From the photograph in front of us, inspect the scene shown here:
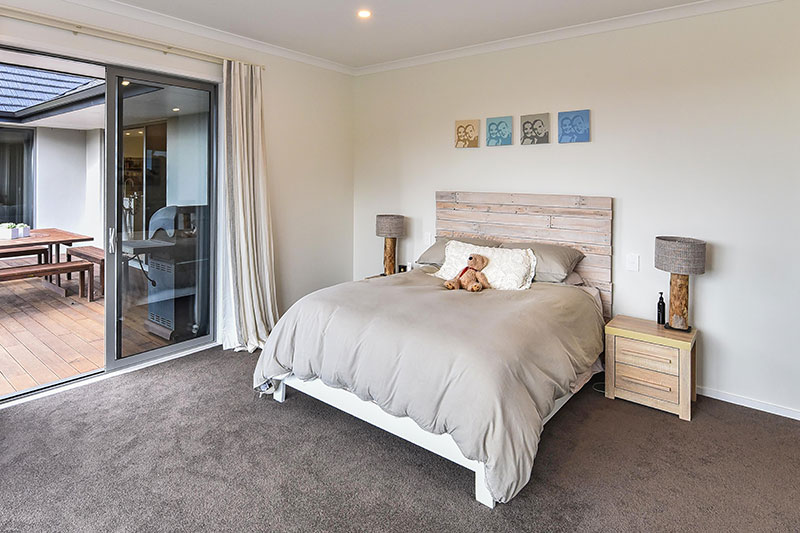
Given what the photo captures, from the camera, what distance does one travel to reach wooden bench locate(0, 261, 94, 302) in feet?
16.8

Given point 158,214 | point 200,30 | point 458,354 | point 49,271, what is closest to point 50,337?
point 49,271

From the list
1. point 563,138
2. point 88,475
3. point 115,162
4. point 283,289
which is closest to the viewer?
point 88,475

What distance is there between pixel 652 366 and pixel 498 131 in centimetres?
225

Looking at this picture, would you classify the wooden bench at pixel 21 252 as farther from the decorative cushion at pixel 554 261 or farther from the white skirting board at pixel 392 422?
the decorative cushion at pixel 554 261

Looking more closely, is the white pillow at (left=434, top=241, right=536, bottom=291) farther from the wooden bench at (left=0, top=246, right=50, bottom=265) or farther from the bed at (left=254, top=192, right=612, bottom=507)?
the wooden bench at (left=0, top=246, right=50, bottom=265)

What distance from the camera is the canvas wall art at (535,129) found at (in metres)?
3.79

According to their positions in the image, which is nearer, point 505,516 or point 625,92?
point 505,516

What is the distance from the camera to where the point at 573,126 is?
364cm

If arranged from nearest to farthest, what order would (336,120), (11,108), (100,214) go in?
(336,120)
(11,108)
(100,214)

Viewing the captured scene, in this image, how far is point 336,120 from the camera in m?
4.96

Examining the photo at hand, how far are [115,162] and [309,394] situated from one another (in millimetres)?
2209

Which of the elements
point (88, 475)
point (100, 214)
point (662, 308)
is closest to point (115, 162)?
point (88, 475)

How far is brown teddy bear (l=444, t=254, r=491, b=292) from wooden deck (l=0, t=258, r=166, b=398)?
2530 millimetres

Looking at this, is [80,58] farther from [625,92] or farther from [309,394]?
[625,92]
